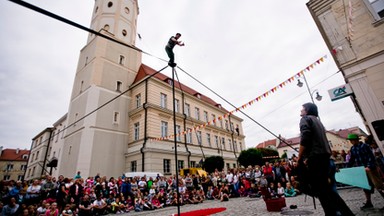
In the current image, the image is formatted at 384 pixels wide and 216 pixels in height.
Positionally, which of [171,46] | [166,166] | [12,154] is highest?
[12,154]

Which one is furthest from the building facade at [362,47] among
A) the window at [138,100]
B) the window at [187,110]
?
the window at [187,110]

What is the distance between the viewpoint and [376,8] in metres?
7.94

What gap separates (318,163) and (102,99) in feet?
64.5

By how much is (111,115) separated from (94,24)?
11971 millimetres

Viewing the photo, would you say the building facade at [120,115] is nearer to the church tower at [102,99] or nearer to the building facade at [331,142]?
the church tower at [102,99]

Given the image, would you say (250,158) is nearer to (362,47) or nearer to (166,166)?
(166,166)

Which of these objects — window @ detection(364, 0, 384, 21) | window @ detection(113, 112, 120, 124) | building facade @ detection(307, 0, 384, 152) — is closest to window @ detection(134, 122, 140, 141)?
window @ detection(113, 112, 120, 124)

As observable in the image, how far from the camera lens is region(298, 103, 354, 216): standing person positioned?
2588 mm

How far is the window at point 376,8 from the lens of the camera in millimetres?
7874

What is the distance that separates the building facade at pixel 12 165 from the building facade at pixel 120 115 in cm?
4159

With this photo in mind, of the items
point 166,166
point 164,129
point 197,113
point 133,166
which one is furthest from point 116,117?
point 197,113

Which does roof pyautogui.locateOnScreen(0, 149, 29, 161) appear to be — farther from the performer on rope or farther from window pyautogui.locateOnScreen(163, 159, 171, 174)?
the performer on rope

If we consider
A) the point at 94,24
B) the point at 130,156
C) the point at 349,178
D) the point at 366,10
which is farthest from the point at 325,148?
the point at 94,24

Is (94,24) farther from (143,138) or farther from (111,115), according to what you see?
(143,138)
